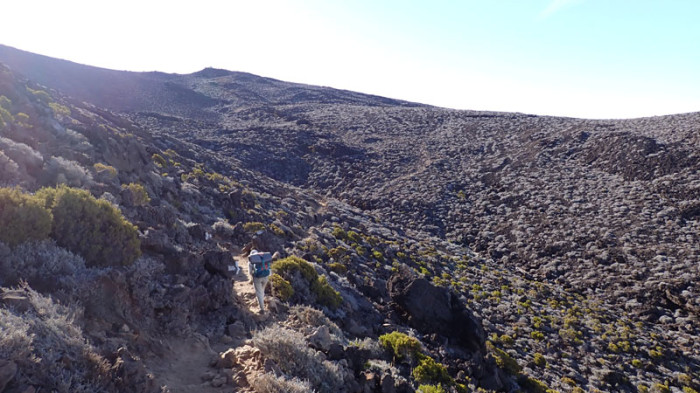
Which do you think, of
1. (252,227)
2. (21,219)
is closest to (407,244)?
(252,227)

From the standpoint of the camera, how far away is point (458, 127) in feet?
161

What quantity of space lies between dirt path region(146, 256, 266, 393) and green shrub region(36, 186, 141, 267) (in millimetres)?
2115

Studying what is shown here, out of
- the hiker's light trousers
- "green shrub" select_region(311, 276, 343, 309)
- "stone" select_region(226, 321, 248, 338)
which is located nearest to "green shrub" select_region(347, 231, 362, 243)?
"green shrub" select_region(311, 276, 343, 309)

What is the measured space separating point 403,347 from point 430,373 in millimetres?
828

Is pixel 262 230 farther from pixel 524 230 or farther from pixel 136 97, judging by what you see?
pixel 136 97

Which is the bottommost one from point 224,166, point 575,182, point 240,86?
point 224,166

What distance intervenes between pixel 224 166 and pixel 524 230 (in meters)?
22.7

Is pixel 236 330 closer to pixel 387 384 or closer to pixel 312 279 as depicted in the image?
pixel 387 384

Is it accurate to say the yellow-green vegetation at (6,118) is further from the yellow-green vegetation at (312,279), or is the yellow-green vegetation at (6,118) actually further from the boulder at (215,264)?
the yellow-green vegetation at (312,279)

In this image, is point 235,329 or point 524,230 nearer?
point 235,329

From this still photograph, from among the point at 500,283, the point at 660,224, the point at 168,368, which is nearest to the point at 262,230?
the point at 168,368

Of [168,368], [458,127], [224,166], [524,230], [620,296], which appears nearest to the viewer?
[168,368]

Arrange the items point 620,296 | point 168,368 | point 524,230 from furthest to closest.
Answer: point 524,230, point 620,296, point 168,368

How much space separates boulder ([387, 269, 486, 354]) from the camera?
38.3 ft
